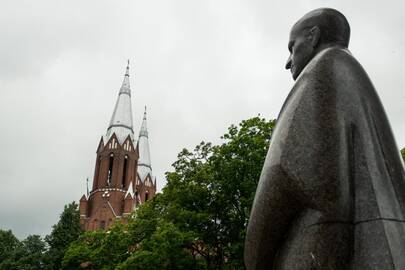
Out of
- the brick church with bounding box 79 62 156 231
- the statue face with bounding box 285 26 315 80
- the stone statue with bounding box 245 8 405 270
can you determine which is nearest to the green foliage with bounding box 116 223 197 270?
the statue face with bounding box 285 26 315 80

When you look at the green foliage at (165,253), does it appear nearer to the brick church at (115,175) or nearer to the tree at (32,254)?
the tree at (32,254)

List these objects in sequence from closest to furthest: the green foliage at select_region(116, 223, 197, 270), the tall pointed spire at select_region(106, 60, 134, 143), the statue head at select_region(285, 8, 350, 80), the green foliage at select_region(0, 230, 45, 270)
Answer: the statue head at select_region(285, 8, 350, 80) < the green foliage at select_region(116, 223, 197, 270) < the green foliage at select_region(0, 230, 45, 270) < the tall pointed spire at select_region(106, 60, 134, 143)

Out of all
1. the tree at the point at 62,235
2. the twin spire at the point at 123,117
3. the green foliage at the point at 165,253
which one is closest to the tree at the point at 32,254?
the tree at the point at 62,235

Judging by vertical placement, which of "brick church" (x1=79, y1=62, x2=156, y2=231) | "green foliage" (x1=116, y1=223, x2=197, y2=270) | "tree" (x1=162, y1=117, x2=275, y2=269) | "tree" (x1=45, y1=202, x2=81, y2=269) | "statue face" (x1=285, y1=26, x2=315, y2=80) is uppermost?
"brick church" (x1=79, y1=62, x2=156, y2=231)

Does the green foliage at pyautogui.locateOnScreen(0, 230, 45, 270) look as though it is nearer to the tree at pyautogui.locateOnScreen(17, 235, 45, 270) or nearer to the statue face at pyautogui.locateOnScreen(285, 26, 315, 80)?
the tree at pyautogui.locateOnScreen(17, 235, 45, 270)

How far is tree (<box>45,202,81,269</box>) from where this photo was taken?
43.0 m

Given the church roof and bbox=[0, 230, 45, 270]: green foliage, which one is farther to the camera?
the church roof

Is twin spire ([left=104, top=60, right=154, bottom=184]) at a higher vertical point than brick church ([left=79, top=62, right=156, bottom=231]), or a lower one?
higher

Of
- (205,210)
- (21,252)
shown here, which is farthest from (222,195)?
(21,252)

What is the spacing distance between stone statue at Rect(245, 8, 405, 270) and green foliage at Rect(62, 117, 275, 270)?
16630 mm

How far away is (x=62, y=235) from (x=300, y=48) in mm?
45356

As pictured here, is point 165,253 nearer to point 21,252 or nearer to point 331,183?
point 331,183

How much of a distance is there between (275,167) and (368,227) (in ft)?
2.45

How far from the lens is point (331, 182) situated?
3.23m
